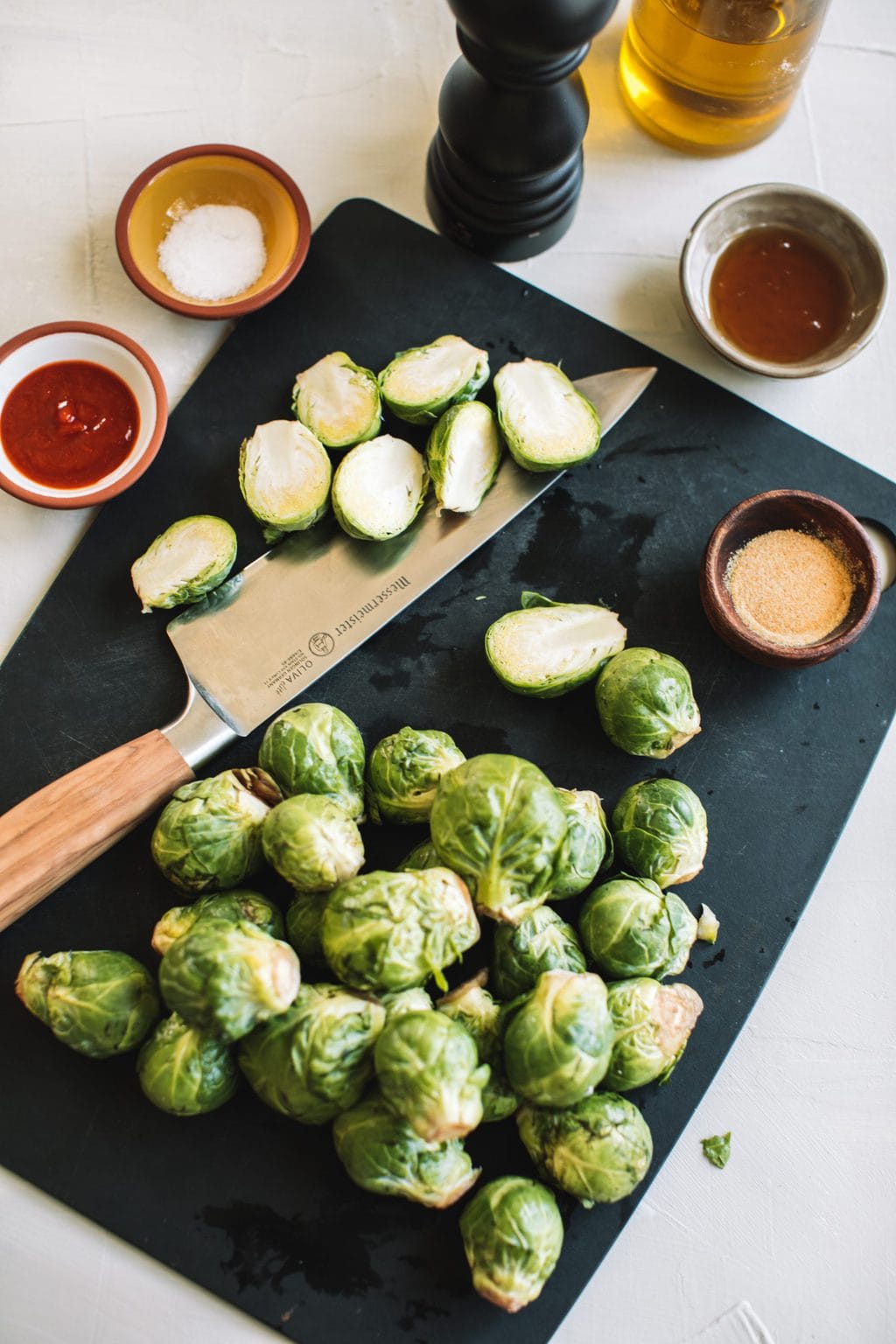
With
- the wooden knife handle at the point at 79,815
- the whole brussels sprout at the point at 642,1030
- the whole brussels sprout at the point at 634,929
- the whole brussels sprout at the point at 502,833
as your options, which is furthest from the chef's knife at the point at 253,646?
the whole brussels sprout at the point at 642,1030

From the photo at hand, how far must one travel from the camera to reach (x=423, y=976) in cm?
238

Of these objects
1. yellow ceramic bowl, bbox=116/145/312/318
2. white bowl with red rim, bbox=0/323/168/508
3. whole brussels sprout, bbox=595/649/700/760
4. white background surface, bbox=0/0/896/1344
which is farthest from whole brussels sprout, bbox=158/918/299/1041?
yellow ceramic bowl, bbox=116/145/312/318

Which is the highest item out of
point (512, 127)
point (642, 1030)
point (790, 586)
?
point (512, 127)

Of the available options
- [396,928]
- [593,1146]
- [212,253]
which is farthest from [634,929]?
[212,253]

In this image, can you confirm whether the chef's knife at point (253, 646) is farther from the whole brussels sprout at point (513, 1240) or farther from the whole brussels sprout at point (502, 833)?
Result: the whole brussels sprout at point (513, 1240)

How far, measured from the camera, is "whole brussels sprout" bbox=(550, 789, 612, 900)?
2.56 meters

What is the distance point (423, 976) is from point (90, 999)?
0.78 metres

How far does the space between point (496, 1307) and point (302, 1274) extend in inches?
18.7

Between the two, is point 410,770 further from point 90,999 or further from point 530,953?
point 90,999

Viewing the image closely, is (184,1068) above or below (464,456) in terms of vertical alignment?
below

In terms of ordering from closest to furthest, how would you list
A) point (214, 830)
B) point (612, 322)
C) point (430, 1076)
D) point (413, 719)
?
point (430, 1076)
point (214, 830)
point (413, 719)
point (612, 322)

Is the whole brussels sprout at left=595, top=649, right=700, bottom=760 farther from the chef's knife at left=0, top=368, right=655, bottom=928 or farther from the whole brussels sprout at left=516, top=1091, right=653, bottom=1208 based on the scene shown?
the whole brussels sprout at left=516, top=1091, right=653, bottom=1208

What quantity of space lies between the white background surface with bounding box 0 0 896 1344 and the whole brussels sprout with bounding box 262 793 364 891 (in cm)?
85

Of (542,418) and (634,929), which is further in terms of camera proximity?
(542,418)
